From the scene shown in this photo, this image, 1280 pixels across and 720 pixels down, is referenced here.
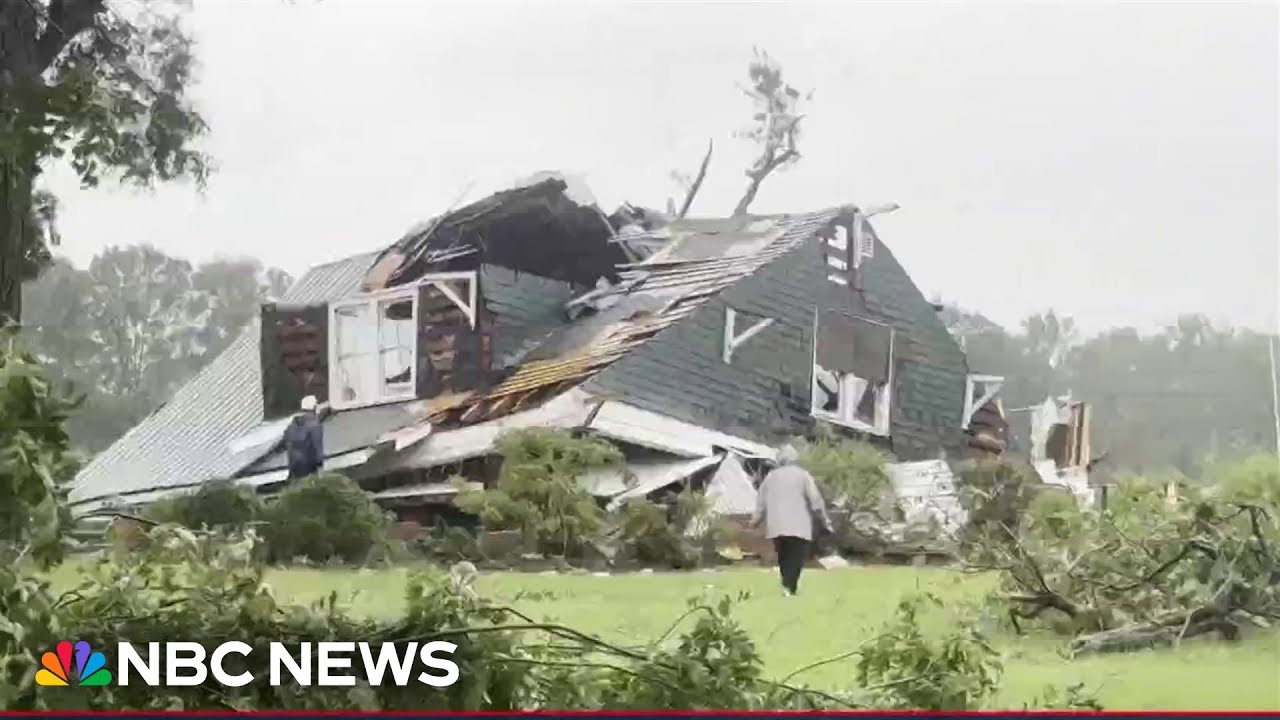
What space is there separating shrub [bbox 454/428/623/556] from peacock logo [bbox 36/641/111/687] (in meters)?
0.75

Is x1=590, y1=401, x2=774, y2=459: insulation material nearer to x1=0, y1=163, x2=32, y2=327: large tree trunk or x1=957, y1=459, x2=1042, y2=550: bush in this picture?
x1=957, y1=459, x2=1042, y2=550: bush

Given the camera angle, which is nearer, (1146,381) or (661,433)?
(661,433)

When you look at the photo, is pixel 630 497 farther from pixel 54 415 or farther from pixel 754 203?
pixel 54 415

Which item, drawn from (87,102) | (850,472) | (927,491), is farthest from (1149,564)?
(87,102)

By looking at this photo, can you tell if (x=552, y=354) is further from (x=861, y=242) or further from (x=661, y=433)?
(x=861, y=242)

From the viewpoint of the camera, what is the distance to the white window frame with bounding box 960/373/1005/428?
3172 millimetres

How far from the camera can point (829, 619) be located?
3.01 meters

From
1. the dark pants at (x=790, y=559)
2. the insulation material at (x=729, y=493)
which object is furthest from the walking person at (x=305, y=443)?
the dark pants at (x=790, y=559)

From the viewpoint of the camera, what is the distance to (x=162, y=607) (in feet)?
8.75

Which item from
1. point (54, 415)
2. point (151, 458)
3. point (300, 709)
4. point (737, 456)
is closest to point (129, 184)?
point (151, 458)

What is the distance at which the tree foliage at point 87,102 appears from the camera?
308 centimetres

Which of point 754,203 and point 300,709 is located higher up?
point 754,203

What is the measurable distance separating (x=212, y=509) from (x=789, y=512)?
1.15m

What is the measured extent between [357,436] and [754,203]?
94 cm
